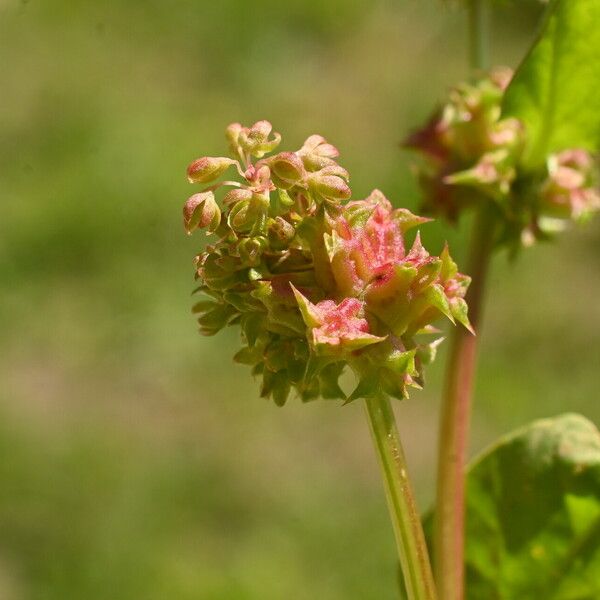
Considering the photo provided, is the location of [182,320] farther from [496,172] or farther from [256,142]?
A: [256,142]

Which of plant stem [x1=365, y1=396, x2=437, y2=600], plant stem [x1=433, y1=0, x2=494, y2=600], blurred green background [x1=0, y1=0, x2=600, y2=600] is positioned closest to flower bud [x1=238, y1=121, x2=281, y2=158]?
plant stem [x1=365, y1=396, x2=437, y2=600]

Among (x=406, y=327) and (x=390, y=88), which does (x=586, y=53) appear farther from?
(x=390, y=88)

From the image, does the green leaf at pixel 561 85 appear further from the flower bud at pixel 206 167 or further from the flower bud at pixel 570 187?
the flower bud at pixel 206 167

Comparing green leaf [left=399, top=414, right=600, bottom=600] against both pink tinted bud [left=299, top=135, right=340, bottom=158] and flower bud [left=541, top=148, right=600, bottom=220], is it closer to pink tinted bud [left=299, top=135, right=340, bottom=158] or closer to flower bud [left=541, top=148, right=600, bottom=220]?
flower bud [left=541, top=148, right=600, bottom=220]

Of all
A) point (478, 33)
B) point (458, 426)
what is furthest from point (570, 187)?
point (458, 426)

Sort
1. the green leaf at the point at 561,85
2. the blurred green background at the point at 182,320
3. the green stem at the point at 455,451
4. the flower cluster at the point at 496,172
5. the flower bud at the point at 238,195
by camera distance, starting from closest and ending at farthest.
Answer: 1. the flower bud at the point at 238,195
2. the green stem at the point at 455,451
3. the green leaf at the point at 561,85
4. the flower cluster at the point at 496,172
5. the blurred green background at the point at 182,320

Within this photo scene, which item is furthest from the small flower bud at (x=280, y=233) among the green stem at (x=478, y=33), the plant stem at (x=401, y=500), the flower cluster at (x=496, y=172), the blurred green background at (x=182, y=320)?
the blurred green background at (x=182, y=320)

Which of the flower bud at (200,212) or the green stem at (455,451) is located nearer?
the flower bud at (200,212)
